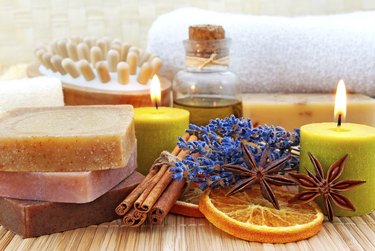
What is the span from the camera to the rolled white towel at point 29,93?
89 centimetres

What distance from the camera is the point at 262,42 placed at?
4.18ft

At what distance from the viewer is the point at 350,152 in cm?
75

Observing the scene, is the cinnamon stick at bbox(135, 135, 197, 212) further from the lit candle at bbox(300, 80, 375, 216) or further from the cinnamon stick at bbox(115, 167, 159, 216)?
the lit candle at bbox(300, 80, 375, 216)

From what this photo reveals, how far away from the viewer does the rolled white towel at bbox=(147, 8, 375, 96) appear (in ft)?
4.05

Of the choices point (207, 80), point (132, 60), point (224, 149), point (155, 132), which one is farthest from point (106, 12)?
point (224, 149)

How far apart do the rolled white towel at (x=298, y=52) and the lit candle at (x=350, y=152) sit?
0.48 m

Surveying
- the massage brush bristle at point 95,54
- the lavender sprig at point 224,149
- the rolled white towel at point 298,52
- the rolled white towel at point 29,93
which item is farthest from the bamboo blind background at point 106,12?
the lavender sprig at point 224,149

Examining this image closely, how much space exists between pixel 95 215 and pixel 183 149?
0.49ft

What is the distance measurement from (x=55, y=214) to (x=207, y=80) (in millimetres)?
415

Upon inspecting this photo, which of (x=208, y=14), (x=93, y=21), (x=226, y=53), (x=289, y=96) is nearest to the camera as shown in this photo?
(x=226, y=53)


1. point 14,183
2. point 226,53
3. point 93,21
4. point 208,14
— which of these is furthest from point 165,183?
point 93,21

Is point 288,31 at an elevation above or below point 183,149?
above

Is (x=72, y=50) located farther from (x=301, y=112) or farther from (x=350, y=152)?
(x=350, y=152)

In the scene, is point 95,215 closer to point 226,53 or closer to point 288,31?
point 226,53
